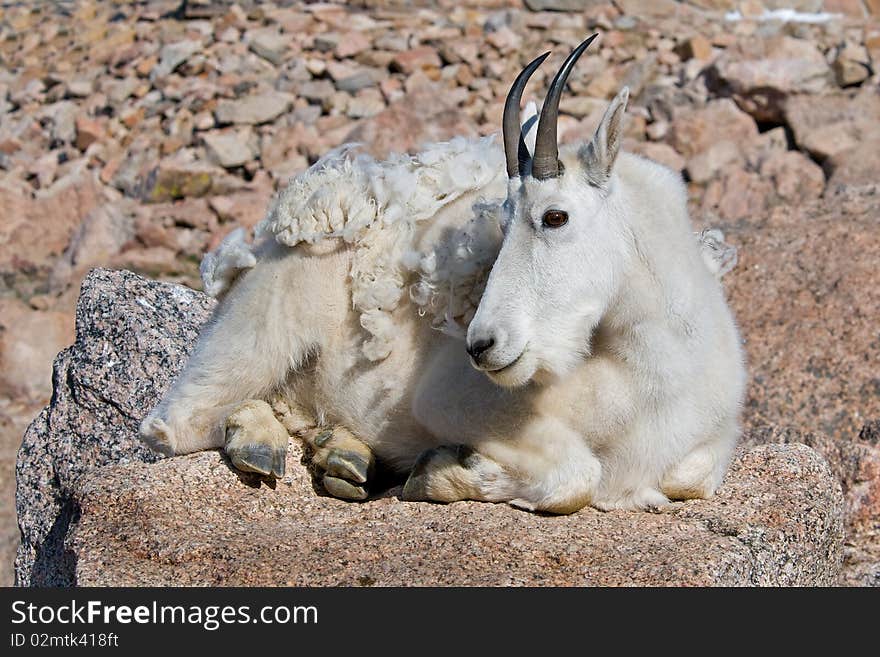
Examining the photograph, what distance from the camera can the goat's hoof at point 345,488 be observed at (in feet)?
15.5

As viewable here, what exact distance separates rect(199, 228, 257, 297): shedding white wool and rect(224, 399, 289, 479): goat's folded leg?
571 millimetres

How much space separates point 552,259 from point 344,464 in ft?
4.56

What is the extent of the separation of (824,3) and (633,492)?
44.9 feet

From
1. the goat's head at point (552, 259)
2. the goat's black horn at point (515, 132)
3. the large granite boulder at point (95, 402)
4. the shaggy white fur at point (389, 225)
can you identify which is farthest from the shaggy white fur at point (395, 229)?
the large granite boulder at point (95, 402)

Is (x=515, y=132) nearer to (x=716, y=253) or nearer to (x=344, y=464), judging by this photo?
(x=716, y=253)

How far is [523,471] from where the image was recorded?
14.1 feet

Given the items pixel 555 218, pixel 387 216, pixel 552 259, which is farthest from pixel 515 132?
pixel 387 216

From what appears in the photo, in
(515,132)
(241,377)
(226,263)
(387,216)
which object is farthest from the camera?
(226,263)

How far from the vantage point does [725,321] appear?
14.6 ft

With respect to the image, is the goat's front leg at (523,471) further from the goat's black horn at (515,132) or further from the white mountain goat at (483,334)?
the goat's black horn at (515,132)

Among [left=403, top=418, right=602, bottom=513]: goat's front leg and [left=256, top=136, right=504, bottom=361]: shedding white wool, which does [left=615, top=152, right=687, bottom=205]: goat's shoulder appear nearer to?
[left=256, top=136, right=504, bottom=361]: shedding white wool

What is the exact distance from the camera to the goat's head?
3734 millimetres

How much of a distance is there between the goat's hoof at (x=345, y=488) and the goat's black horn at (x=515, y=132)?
150cm

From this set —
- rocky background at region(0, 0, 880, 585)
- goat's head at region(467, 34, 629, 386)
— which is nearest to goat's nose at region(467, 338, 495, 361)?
goat's head at region(467, 34, 629, 386)
